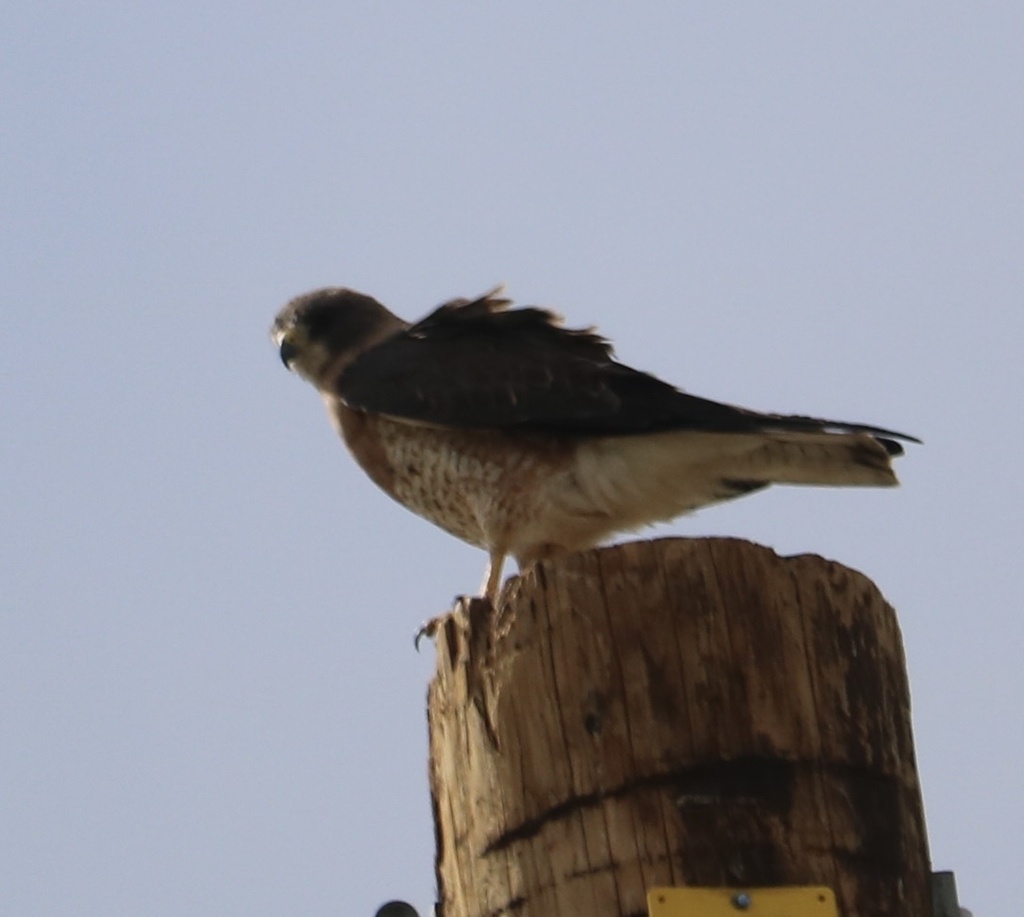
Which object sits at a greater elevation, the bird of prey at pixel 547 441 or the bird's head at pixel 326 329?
the bird's head at pixel 326 329

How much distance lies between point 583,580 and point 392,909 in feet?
2.36

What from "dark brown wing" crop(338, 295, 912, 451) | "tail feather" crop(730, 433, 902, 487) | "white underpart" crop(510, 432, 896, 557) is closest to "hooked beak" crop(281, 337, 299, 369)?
"dark brown wing" crop(338, 295, 912, 451)

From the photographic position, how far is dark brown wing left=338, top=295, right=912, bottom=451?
5570mm

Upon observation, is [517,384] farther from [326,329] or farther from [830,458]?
[326,329]

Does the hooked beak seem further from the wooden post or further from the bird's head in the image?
the wooden post

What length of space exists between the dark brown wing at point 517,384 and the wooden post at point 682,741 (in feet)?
7.58

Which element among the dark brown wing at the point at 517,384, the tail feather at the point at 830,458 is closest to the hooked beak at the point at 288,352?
the dark brown wing at the point at 517,384

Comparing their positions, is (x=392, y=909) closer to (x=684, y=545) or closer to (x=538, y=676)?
(x=538, y=676)

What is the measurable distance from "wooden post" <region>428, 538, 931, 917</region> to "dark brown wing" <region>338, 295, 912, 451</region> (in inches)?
91.0

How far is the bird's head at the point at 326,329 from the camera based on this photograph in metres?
6.76

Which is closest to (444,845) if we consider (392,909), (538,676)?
(392,909)

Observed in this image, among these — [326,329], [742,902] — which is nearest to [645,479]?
[326,329]

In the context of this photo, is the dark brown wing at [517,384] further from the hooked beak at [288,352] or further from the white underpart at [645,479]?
the hooked beak at [288,352]

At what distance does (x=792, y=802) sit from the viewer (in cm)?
284
